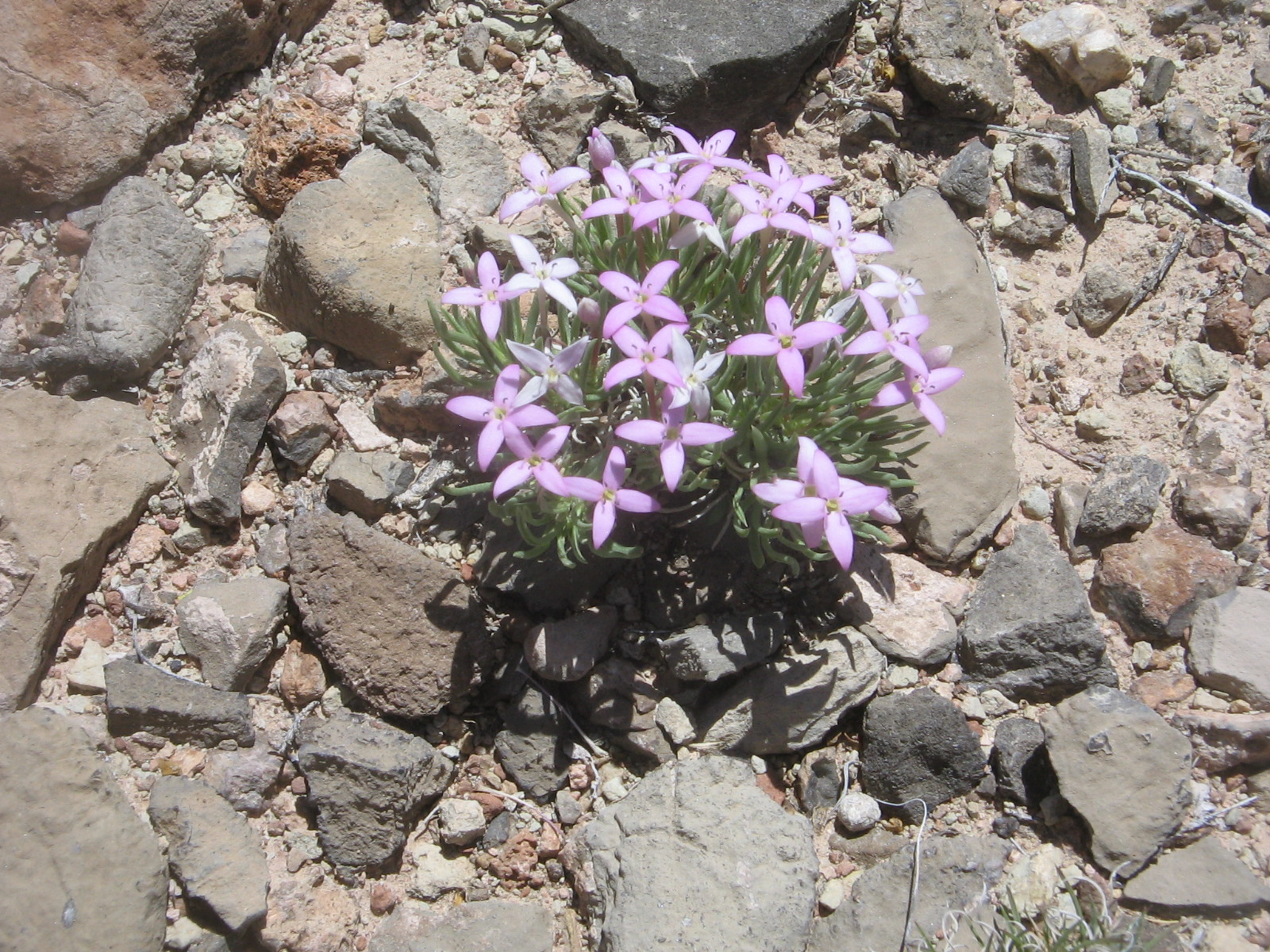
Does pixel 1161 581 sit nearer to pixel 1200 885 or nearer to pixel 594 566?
pixel 1200 885

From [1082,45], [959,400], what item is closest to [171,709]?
[959,400]

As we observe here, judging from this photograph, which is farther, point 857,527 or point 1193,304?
point 1193,304

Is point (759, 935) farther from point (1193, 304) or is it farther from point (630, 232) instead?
point (1193, 304)

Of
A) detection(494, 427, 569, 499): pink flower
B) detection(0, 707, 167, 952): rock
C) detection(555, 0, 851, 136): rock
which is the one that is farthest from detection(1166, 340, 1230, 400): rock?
detection(0, 707, 167, 952): rock

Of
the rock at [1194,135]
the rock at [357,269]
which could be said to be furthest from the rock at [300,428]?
the rock at [1194,135]

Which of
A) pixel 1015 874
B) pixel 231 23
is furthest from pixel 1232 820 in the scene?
pixel 231 23

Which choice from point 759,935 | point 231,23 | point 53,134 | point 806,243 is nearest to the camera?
point 759,935
